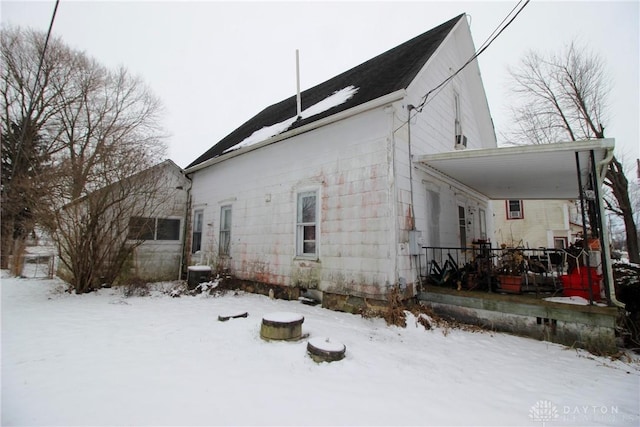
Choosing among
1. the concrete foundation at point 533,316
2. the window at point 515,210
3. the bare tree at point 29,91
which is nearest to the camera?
the concrete foundation at point 533,316

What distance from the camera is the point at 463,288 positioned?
20.4 ft

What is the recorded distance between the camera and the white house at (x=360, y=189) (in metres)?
5.89

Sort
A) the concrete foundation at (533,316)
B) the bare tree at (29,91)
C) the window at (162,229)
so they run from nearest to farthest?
the concrete foundation at (533,316) → the window at (162,229) → the bare tree at (29,91)

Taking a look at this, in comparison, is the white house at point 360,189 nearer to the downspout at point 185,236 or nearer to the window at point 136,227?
the downspout at point 185,236

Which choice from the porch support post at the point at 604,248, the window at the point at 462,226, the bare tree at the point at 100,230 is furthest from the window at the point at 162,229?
the porch support post at the point at 604,248

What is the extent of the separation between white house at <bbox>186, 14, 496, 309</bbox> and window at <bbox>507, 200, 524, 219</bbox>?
1311 cm

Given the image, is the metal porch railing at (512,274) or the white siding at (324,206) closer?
the metal porch railing at (512,274)

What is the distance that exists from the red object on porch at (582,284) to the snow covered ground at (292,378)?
1.32m

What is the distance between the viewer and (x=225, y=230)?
33.3ft

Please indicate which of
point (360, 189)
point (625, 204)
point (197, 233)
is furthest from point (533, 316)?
point (625, 204)

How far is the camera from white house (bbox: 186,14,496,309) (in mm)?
5887

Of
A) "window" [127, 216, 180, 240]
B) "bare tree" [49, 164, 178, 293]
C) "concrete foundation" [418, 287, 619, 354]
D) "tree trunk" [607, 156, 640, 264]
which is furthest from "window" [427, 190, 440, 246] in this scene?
"tree trunk" [607, 156, 640, 264]

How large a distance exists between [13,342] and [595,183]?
379 inches

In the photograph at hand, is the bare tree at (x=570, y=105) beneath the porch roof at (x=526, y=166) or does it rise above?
above
